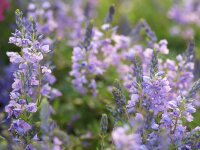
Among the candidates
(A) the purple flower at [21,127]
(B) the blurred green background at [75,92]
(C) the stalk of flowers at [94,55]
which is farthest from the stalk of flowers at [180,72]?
(A) the purple flower at [21,127]

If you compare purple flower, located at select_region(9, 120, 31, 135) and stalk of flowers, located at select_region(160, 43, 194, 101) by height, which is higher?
stalk of flowers, located at select_region(160, 43, 194, 101)

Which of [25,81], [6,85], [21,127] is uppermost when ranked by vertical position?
[6,85]

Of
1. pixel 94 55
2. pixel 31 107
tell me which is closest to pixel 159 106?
pixel 31 107

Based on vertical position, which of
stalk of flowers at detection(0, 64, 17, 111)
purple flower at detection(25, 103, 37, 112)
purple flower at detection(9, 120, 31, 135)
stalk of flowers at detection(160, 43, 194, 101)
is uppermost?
stalk of flowers at detection(0, 64, 17, 111)

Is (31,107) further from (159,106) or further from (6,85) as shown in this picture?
(6,85)

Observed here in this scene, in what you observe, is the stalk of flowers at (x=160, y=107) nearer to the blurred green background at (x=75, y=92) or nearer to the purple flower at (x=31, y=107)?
the purple flower at (x=31, y=107)

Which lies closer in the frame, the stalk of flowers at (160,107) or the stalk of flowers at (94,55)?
the stalk of flowers at (160,107)

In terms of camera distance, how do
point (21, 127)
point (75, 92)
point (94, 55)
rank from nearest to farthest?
point (21, 127) → point (94, 55) → point (75, 92)

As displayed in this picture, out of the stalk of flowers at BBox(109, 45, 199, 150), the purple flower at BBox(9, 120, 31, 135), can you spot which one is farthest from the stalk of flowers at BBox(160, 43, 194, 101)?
the purple flower at BBox(9, 120, 31, 135)

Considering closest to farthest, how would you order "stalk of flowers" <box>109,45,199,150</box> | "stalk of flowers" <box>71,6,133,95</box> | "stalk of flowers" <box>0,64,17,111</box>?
"stalk of flowers" <box>109,45,199,150</box>, "stalk of flowers" <box>71,6,133,95</box>, "stalk of flowers" <box>0,64,17,111</box>

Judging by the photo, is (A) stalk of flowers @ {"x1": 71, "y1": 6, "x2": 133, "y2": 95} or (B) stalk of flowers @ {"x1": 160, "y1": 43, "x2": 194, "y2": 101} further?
(A) stalk of flowers @ {"x1": 71, "y1": 6, "x2": 133, "y2": 95}

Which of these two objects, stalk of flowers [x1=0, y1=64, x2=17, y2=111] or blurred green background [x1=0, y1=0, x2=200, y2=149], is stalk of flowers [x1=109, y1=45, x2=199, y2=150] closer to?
blurred green background [x1=0, y1=0, x2=200, y2=149]

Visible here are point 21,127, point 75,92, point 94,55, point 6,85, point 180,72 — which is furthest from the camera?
point 75,92

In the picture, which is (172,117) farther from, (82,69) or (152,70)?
(82,69)
